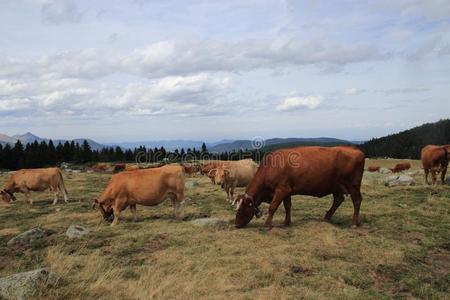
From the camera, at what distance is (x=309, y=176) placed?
15.2m

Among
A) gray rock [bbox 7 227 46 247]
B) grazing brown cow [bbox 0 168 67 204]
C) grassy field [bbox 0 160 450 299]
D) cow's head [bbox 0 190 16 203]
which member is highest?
grazing brown cow [bbox 0 168 67 204]

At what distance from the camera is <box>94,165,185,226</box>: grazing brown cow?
1752 centimetres

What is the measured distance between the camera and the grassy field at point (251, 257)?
29.9 ft

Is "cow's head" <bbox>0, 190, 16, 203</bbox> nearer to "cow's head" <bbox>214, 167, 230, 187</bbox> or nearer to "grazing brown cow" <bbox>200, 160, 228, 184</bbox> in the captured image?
"grazing brown cow" <bbox>200, 160, 228, 184</bbox>

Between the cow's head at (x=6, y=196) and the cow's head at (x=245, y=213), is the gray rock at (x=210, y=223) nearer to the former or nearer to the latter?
the cow's head at (x=245, y=213)

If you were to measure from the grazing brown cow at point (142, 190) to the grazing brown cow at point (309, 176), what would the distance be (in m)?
3.62

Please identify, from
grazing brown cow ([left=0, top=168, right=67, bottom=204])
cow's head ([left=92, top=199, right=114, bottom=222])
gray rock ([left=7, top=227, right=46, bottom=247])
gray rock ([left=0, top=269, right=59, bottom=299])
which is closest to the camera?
gray rock ([left=0, top=269, right=59, bottom=299])

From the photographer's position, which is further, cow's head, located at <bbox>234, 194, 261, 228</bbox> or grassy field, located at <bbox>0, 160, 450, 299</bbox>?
cow's head, located at <bbox>234, 194, 261, 228</bbox>

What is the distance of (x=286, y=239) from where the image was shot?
523 inches

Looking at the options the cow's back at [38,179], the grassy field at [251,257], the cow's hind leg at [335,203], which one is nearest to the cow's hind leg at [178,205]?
the grassy field at [251,257]

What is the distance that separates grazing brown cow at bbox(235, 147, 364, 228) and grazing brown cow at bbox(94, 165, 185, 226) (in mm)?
3619

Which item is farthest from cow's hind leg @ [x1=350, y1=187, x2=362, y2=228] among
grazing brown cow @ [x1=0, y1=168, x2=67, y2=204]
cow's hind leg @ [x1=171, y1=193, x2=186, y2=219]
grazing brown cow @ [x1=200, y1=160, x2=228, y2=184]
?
grazing brown cow @ [x1=0, y1=168, x2=67, y2=204]

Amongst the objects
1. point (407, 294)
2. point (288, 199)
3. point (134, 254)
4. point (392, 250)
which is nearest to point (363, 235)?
point (392, 250)

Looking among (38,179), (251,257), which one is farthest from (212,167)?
(251,257)
